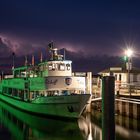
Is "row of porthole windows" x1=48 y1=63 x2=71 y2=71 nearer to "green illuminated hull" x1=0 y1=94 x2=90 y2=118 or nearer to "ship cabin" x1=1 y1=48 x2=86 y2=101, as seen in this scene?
"ship cabin" x1=1 y1=48 x2=86 y2=101

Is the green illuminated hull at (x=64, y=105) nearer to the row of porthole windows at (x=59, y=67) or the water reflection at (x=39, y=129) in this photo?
the water reflection at (x=39, y=129)

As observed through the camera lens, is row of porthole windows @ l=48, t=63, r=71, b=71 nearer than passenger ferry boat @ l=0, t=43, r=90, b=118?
No

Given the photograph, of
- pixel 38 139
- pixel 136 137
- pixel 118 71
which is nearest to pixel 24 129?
pixel 38 139

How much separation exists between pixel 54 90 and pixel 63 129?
5.49 meters

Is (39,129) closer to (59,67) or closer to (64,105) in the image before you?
(64,105)

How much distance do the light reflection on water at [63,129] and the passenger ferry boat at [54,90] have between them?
3.31 ft

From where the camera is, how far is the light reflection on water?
21969 millimetres

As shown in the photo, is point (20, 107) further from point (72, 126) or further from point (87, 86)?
point (72, 126)

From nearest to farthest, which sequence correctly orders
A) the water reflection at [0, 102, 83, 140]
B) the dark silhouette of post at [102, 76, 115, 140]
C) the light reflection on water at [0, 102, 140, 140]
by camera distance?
1. the dark silhouette of post at [102, 76, 115, 140]
2. the light reflection on water at [0, 102, 140, 140]
3. the water reflection at [0, 102, 83, 140]

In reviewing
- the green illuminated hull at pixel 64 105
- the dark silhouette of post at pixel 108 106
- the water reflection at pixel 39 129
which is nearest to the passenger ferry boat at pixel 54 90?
the green illuminated hull at pixel 64 105

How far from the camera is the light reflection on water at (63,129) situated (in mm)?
21969

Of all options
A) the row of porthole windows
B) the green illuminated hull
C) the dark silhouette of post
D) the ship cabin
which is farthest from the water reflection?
the dark silhouette of post

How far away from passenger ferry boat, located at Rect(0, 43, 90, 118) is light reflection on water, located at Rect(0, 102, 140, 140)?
3.31ft

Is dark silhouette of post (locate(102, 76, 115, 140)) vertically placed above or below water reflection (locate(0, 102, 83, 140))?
above
